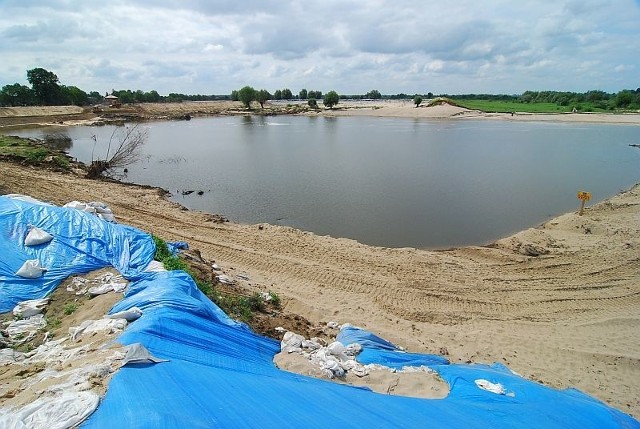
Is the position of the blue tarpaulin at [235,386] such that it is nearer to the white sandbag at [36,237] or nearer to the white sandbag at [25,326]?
the white sandbag at [36,237]

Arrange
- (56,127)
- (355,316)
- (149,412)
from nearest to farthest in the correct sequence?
1. (149,412)
2. (355,316)
3. (56,127)

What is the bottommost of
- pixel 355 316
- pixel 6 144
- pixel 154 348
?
pixel 355 316

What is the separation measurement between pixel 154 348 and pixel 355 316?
5.21 m

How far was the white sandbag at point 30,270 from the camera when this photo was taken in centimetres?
705

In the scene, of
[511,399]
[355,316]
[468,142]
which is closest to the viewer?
[511,399]

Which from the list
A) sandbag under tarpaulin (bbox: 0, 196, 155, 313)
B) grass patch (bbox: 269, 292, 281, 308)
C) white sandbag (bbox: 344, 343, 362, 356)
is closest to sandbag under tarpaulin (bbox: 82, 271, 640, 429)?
white sandbag (bbox: 344, 343, 362, 356)

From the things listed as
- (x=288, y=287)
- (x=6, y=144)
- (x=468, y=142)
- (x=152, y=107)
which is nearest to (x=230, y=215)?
(x=288, y=287)

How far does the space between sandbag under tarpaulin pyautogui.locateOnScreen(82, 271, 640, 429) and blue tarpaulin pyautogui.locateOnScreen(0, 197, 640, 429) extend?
0.05ft

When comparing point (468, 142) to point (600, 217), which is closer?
point (600, 217)

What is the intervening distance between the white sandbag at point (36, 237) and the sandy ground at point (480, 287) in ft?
14.7

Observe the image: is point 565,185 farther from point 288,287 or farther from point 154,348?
point 154,348

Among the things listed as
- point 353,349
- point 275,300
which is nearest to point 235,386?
point 353,349

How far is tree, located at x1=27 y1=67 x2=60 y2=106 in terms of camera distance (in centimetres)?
7869

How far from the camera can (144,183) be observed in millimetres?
24812
